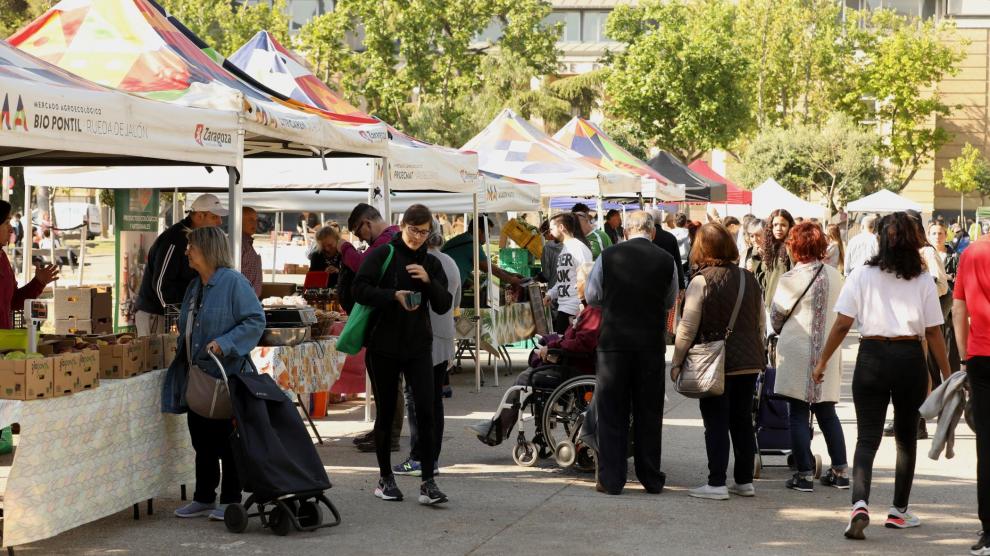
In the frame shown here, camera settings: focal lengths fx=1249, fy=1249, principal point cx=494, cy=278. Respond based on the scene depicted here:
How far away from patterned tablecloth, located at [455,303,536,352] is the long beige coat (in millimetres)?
5876

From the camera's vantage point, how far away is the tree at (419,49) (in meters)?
47.2

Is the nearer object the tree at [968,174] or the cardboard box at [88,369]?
the cardboard box at [88,369]

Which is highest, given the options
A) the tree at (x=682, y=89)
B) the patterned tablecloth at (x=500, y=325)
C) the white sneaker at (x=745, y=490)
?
the tree at (x=682, y=89)

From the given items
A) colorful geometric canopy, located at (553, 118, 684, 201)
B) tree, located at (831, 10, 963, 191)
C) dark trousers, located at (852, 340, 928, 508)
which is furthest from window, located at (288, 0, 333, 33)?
dark trousers, located at (852, 340, 928, 508)

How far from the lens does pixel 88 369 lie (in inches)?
249

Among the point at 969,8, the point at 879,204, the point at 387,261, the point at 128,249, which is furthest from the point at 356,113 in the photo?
the point at 969,8

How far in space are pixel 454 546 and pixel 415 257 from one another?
5.84 ft

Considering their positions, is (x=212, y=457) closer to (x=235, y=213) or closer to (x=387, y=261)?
(x=387, y=261)

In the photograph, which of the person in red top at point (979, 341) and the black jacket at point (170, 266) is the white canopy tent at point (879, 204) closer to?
the black jacket at point (170, 266)

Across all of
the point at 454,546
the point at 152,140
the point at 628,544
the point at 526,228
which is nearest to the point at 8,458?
the point at 152,140

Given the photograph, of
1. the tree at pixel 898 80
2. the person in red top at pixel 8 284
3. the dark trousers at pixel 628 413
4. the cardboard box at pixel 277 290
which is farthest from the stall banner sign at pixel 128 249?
the tree at pixel 898 80

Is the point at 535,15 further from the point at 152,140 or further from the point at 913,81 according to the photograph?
the point at 152,140

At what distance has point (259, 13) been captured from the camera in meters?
57.8

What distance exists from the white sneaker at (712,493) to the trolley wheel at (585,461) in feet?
3.10
